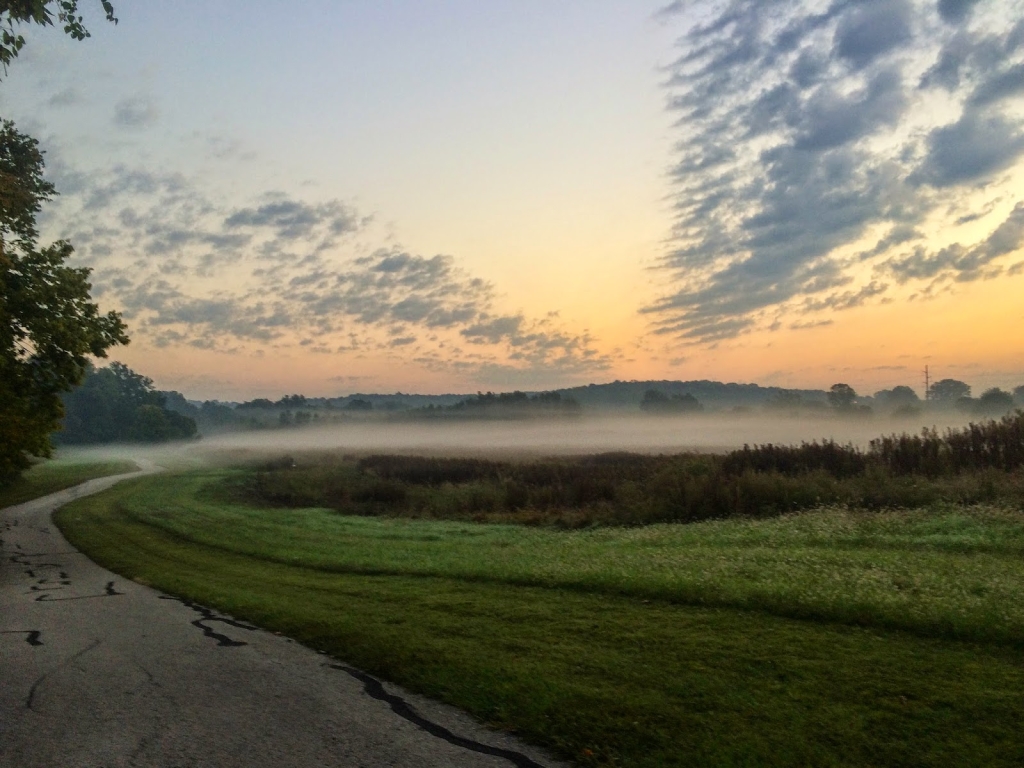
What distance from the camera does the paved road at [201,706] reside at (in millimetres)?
→ 6082

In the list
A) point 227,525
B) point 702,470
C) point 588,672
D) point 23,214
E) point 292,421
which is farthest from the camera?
point 292,421

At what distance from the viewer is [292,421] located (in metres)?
200

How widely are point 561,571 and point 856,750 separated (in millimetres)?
8201

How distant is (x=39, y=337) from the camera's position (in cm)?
2019

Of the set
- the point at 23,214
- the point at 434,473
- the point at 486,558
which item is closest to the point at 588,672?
the point at 486,558

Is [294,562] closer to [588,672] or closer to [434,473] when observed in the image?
[588,672]

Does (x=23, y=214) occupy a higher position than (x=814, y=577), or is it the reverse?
(x=23, y=214)

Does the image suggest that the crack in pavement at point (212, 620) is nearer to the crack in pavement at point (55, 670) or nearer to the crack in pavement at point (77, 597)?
the crack in pavement at point (55, 670)

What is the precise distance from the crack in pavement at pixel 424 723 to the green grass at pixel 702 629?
0.92 feet

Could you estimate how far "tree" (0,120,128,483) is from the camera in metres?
19.6

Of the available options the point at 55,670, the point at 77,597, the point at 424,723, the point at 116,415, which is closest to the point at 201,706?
the point at 424,723

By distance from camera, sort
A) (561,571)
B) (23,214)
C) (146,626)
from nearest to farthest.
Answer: (146,626), (561,571), (23,214)

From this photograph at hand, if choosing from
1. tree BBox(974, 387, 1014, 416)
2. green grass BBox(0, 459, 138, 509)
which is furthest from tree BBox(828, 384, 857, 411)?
green grass BBox(0, 459, 138, 509)

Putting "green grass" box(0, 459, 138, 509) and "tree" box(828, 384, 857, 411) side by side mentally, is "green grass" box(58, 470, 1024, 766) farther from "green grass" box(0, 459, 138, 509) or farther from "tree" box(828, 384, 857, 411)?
"tree" box(828, 384, 857, 411)
